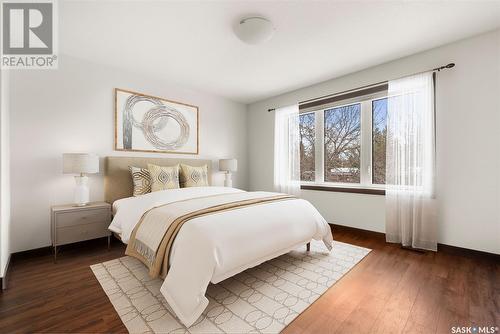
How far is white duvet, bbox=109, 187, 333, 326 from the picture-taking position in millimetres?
1512

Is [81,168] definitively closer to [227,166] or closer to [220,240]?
[220,240]

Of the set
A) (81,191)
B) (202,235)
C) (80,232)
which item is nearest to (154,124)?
(81,191)

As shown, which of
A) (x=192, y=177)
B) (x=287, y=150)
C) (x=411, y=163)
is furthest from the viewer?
(x=287, y=150)

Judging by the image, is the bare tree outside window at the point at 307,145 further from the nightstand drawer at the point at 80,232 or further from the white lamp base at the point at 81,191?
the white lamp base at the point at 81,191

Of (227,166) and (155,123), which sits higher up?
(155,123)

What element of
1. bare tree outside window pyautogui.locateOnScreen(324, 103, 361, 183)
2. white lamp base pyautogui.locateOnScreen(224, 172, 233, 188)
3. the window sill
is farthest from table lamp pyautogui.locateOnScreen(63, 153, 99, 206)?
bare tree outside window pyautogui.locateOnScreen(324, 103, 361, 183)

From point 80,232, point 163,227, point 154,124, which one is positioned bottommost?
point 80,232

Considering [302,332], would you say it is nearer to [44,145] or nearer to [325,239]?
[325,239]

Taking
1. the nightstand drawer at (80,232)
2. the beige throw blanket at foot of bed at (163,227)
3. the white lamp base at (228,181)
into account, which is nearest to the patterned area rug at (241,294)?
the beige throw blanket at foot of bed at (163,227)

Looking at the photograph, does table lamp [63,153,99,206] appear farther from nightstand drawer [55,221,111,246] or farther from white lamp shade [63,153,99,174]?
nightstand drawer [55,221,111,246]

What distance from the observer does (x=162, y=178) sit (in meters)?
3.21

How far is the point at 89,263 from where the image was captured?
8.03ft

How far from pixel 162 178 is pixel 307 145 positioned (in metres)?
2.62

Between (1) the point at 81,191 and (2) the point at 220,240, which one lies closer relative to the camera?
(2) the point at 220,240
